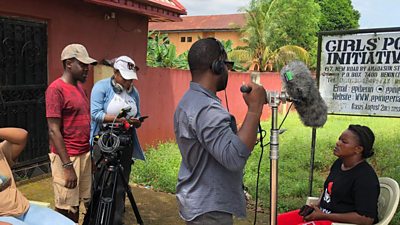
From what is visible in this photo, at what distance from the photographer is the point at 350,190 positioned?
2689 mm

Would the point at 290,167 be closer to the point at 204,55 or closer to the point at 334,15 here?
the point at 204,55

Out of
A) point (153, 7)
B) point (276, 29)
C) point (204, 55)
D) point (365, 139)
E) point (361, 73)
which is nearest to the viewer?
point (204, 55)

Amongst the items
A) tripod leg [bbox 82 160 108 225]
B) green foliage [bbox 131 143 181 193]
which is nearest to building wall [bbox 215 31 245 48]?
green foliage [bbox 131 143 181 193]

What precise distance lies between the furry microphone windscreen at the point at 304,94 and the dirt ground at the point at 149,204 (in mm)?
2544

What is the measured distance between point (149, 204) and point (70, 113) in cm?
211

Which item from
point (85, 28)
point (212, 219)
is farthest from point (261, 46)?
point (212, 219)

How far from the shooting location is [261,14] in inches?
938

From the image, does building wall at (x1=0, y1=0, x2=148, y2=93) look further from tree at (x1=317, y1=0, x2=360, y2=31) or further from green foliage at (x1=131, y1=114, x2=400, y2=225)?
tree at (x1=317, y1=0, x2=360, y2=31)

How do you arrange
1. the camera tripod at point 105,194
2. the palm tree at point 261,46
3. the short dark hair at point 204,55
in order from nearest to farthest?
the short dark hair at point 204,55
the camera tripod at point 105,194
the palm tree at point 261,46

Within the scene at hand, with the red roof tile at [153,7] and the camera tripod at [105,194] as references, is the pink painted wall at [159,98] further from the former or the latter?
the camera tripod at [105,194]

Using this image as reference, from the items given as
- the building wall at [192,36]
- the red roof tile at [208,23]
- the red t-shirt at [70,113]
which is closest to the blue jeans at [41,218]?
the red t-shirt at [70,113]

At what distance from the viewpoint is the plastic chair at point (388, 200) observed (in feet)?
8.81

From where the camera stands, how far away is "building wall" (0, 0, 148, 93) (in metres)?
5.00

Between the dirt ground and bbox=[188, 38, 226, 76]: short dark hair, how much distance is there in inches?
108
